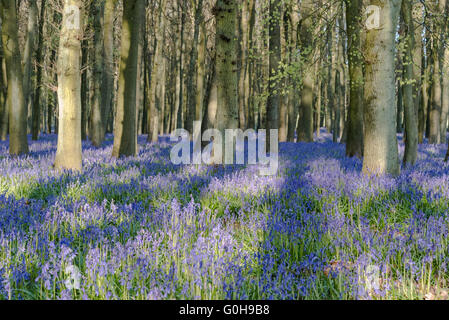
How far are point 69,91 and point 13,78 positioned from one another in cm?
341

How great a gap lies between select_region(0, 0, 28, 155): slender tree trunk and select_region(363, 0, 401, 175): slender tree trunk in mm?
8648

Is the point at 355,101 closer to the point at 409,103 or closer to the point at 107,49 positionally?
the point at 409,103

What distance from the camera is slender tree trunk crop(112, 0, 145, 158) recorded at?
9.79 metres

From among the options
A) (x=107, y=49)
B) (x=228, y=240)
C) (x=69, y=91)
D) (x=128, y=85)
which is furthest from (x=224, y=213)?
(x=107, y=49)

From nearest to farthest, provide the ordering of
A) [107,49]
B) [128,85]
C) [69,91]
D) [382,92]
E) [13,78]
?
1. [382,92]
2. [69,91]
3. [13,78]
4. [128,85]
5. [107,49]

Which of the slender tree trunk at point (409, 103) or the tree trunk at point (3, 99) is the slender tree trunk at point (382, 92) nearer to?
the slender tree trunk at point (409, 103)

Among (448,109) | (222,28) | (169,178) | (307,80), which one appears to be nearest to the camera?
(169,178)

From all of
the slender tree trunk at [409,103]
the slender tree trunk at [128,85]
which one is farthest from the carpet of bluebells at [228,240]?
the slender tree trunk at [128,85]

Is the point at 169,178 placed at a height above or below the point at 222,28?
below

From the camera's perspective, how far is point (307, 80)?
16.6 meters

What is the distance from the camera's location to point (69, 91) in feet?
23.4

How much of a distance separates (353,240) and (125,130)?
305 inches
